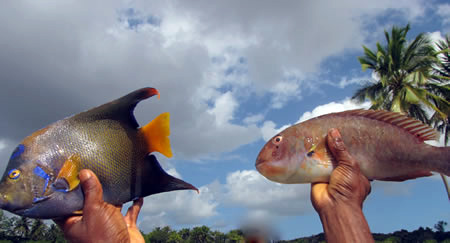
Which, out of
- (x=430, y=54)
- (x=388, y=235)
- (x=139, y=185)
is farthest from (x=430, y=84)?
(x=139, y=185)

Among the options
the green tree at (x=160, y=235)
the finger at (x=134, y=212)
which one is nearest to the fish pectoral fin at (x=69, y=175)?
the finger at (x=134, y=212)

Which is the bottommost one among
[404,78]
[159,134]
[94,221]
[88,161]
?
[94,221]

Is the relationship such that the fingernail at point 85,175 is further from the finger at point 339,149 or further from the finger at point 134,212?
the finger at point 339,149

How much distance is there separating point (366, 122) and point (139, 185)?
1569 millimetres

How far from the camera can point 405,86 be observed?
16469 mm

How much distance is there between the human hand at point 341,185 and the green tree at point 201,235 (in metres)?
66.3

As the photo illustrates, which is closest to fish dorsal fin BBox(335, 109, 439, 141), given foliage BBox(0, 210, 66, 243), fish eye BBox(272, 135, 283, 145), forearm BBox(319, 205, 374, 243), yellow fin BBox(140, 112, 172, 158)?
fish eye BBox(272, 135, 283, 145)

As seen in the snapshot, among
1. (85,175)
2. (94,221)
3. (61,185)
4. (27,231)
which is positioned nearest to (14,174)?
(61,185)

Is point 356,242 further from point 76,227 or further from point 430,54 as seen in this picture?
point 430,54

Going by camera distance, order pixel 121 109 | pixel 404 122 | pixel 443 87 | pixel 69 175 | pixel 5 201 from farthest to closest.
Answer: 1. pixel 443 87
2. pixel 404 122
3. pixel 121 109
4. pixel 69 175
5. pixel 5 201

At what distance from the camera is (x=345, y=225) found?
1908 millimetres

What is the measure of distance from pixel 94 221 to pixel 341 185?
1506 millimetres

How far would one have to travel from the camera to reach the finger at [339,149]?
82.5 inches

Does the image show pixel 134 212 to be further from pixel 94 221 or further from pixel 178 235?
pixel 178 235
